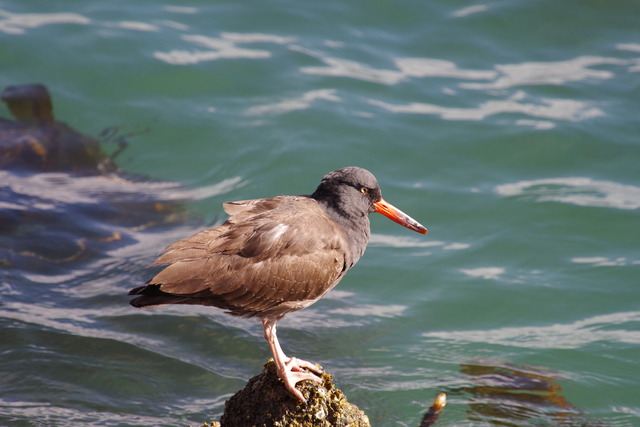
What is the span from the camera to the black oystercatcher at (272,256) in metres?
4.94

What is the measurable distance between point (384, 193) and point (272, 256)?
17.5ft

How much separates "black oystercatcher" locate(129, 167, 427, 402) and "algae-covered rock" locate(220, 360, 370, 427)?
4.5 inches

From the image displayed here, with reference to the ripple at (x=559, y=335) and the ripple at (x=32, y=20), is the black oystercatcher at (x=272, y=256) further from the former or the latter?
the ripple at (x=32, y=20)

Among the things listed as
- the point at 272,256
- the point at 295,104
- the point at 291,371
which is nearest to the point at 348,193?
the point at 272,256

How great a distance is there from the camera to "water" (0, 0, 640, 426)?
7.11 metres

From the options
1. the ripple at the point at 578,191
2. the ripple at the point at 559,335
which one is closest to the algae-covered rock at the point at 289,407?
the ripple at the point at 559,335

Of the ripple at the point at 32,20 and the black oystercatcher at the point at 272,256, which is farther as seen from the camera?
the ripple at the point at 32,20

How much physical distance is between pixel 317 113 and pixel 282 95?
746mm

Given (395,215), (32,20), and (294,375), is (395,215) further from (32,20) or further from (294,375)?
(32,20)

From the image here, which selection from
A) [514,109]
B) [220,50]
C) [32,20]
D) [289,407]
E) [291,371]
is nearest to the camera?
[289,407]

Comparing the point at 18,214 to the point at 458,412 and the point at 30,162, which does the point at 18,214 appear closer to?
the point at 30,162

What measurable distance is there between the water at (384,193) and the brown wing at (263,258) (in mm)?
1806

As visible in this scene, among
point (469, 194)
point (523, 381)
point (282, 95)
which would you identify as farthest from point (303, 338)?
point (282, 95)

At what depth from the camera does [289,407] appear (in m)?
4.67
